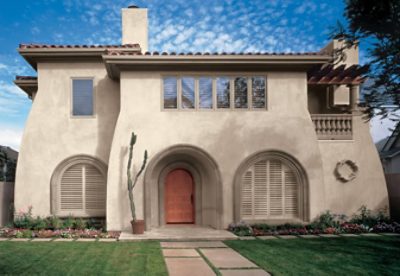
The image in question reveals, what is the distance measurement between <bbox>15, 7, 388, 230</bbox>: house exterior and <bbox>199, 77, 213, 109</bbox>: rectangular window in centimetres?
4

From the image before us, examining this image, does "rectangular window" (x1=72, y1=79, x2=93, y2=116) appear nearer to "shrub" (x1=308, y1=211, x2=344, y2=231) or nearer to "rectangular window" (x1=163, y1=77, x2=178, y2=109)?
"rectangular window" (x1=163, y1=77, x2=178, y2=109)

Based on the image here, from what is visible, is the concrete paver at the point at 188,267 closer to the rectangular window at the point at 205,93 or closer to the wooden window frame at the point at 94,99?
the rectangular window at the point at 205,93

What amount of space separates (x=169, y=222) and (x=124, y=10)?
9.37 metres

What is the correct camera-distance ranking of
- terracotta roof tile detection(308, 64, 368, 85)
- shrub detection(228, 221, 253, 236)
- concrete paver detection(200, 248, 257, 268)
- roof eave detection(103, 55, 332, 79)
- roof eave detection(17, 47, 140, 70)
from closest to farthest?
concrete paver detection(200, 248, 257, 268)
shrub detection(228, 221, 253, 236)
roof eave detection(103, 55, 332, 79)
roof eave detection(17, 47, 140, 70)
terracotta roof tile detection(308, 64, 368, 85)

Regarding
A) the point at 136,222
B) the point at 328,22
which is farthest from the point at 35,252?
the point at 328,22

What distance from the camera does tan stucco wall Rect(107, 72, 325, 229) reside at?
13.4 m

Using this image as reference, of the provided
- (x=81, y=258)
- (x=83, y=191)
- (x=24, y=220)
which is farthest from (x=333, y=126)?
(x=24, y=220)

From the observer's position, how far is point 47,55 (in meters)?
14.6

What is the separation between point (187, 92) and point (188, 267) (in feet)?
23.4

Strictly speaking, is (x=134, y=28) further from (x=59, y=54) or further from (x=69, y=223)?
(x=69, y=223)

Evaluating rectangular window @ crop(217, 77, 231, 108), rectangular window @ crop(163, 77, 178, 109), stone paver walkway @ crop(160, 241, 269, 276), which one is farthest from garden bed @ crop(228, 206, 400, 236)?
rectangular window @ crop(163, 77, 178, 109)

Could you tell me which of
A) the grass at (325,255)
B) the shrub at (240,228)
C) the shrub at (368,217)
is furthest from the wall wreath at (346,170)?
the shrub at (240,228)

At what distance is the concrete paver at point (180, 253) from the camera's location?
9.67 m

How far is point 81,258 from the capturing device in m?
9.16
